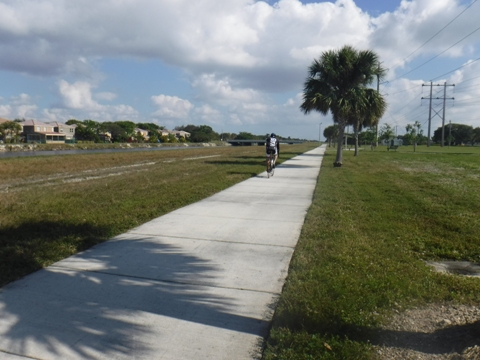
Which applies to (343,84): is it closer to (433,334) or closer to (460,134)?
(433,334)

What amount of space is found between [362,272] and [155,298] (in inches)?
95.2

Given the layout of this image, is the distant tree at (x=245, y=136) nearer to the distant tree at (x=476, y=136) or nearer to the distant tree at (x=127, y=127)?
the distant tree at (x=127, y=127)

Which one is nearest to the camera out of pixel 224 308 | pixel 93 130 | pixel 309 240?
pixel 224 308

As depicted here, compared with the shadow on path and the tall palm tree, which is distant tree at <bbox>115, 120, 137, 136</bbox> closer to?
the tall palm tree

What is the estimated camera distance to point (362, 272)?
507 centimetres

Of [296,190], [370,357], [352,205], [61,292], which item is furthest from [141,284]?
[296,190]

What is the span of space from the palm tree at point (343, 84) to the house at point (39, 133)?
83.8 meters

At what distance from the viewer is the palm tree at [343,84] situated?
2320 centimetres

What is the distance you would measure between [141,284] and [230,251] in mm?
1648

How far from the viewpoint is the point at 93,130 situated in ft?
342

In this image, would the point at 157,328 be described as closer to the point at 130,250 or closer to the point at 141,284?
the point at 141,284

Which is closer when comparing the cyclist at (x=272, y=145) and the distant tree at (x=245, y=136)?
the cyclist at (x=272, y=145)

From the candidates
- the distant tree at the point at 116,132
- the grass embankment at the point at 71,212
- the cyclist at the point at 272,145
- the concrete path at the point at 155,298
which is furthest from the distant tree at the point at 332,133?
the concrete path at the point at 155,298

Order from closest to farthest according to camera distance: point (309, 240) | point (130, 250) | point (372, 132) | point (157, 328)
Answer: point (157, 328), point (130, 250), point (309, 240), point (372, 132)
